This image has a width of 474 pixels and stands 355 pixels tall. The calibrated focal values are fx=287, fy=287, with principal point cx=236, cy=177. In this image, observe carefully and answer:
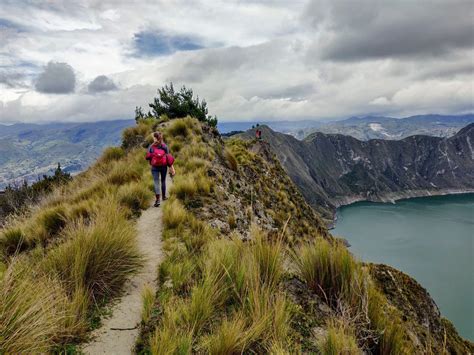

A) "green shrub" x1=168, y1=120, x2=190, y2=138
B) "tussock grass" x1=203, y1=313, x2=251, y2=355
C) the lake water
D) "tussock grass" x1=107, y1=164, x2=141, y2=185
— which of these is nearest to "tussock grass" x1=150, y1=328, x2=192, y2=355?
"tussock grass" x1=203, y1=313, x2=251, y2=355

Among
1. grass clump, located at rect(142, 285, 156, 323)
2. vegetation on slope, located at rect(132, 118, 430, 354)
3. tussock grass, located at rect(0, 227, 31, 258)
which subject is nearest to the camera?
vegetation on slope, located at rect(132, 118, 430, 354)

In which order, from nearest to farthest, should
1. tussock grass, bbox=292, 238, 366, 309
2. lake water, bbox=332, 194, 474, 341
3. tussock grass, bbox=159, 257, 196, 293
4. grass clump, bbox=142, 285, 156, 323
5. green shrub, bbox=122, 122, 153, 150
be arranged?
grass clump, bbox=142, 285, 156, 323, tussock grass, bbox=292, 238, 366, 309, tussock grass, bbox=159, 257, 196, 293, green shrub, bbox=122, 122, 153, 150, lake water, bbox=332, 194, 474, 341

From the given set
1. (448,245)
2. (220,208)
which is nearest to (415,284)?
(220,208)

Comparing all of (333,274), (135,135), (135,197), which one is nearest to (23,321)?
(333,274)

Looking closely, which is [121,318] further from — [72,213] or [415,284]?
[415,284]

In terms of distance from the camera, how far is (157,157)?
1011 cm

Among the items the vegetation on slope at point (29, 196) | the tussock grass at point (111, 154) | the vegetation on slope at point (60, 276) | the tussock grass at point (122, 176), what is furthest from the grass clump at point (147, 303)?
the tussock grass at point (111, 154)

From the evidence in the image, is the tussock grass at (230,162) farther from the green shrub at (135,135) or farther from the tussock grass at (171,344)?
the tussock grass at (171,344)

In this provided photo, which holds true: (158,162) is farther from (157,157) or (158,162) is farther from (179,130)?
(179,130)

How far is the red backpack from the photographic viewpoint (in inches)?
395

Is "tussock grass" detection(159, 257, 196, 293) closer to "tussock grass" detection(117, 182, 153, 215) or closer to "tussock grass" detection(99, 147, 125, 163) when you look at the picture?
"tussock grass" detection(117, 182, 153, 215)

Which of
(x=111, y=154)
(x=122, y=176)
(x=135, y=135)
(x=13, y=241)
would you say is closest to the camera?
(x=13, y=241)

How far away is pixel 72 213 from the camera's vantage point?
7500 millimetres

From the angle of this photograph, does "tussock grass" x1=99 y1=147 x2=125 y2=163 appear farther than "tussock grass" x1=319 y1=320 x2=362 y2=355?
Yes
